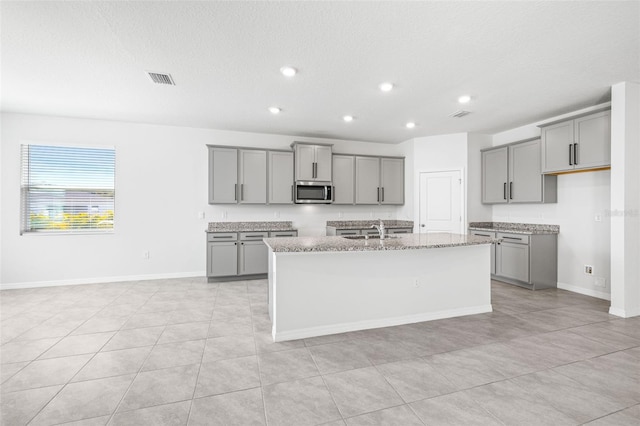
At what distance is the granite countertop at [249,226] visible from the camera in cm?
529

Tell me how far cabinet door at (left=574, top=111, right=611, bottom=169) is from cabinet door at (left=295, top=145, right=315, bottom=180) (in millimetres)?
3969

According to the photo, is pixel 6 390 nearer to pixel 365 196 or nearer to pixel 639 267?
pixel 365 196

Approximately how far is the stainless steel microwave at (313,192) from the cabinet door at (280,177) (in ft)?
0.51

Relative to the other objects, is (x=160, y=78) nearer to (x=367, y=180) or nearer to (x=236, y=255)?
(x=236, y=255)

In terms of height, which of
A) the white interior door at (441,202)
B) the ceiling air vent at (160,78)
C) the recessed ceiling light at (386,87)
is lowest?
the white interior door at (441,202)

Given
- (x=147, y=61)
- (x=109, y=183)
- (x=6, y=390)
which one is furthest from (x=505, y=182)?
(x=109, y=183)

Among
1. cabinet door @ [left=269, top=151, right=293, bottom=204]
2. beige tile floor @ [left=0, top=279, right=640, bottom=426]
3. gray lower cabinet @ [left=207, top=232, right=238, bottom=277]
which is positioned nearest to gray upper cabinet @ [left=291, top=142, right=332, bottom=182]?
cabinet door @ [left=269, top=151, right=293, bottom=204]

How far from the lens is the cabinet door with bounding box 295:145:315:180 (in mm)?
5605

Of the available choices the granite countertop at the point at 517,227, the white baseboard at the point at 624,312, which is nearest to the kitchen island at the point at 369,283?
the white baseboard at the point at 624,312

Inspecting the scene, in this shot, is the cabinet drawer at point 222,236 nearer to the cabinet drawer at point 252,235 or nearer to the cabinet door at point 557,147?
the cabinet drawer at point 252,235

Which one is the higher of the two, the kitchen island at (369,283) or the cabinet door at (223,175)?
the cabinet door at (223,175)

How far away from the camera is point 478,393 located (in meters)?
2.02

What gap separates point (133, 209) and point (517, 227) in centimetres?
673

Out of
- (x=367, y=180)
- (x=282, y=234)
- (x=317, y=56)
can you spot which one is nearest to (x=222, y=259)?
(x=282, y=234)
